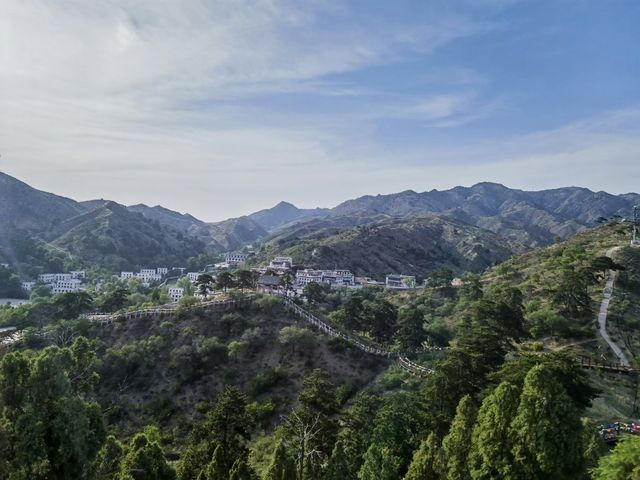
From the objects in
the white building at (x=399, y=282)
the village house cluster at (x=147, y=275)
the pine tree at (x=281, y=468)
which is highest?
the pine tree at (x=281, y=468)

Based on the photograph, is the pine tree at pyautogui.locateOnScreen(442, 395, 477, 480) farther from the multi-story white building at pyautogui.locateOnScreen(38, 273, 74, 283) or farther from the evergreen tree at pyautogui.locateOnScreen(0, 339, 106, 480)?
the multi-story white building at pyautogui.locateOnScreen(38, 273, 74, 283)

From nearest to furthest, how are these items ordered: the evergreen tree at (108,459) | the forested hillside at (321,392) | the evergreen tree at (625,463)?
the evergreen tree at (625,463), the forested hillside at (321,392), the evergreen tree at (108,459)

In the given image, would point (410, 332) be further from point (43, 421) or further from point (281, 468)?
point (43, 421)

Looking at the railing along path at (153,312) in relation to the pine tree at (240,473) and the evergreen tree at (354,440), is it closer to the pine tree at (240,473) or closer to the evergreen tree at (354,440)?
the evergreen tree at (354,440)

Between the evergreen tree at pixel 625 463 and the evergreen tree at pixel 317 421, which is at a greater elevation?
the evergreen tree at pixel 625 463

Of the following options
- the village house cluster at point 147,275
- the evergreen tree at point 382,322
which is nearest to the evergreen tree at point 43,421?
the evergreen tree at point 382,322

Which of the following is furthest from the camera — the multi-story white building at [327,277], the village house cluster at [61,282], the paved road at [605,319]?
the village house cluster at [61,282]
